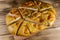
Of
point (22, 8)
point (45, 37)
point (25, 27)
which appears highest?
point (22, 8)

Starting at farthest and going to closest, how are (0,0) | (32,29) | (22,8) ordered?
(0,0)
(22,8)
(32,29)

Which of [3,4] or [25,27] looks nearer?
[25,27]

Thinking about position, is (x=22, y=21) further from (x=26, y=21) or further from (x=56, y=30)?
(x=56, y=30)

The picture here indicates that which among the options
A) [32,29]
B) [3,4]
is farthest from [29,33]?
[3,4]

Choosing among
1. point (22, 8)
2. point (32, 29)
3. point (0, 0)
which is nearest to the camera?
point (32, 29)

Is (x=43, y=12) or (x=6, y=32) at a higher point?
(x=43, y=12)

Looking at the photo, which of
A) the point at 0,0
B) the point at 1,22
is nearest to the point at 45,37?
the point at 1,22
